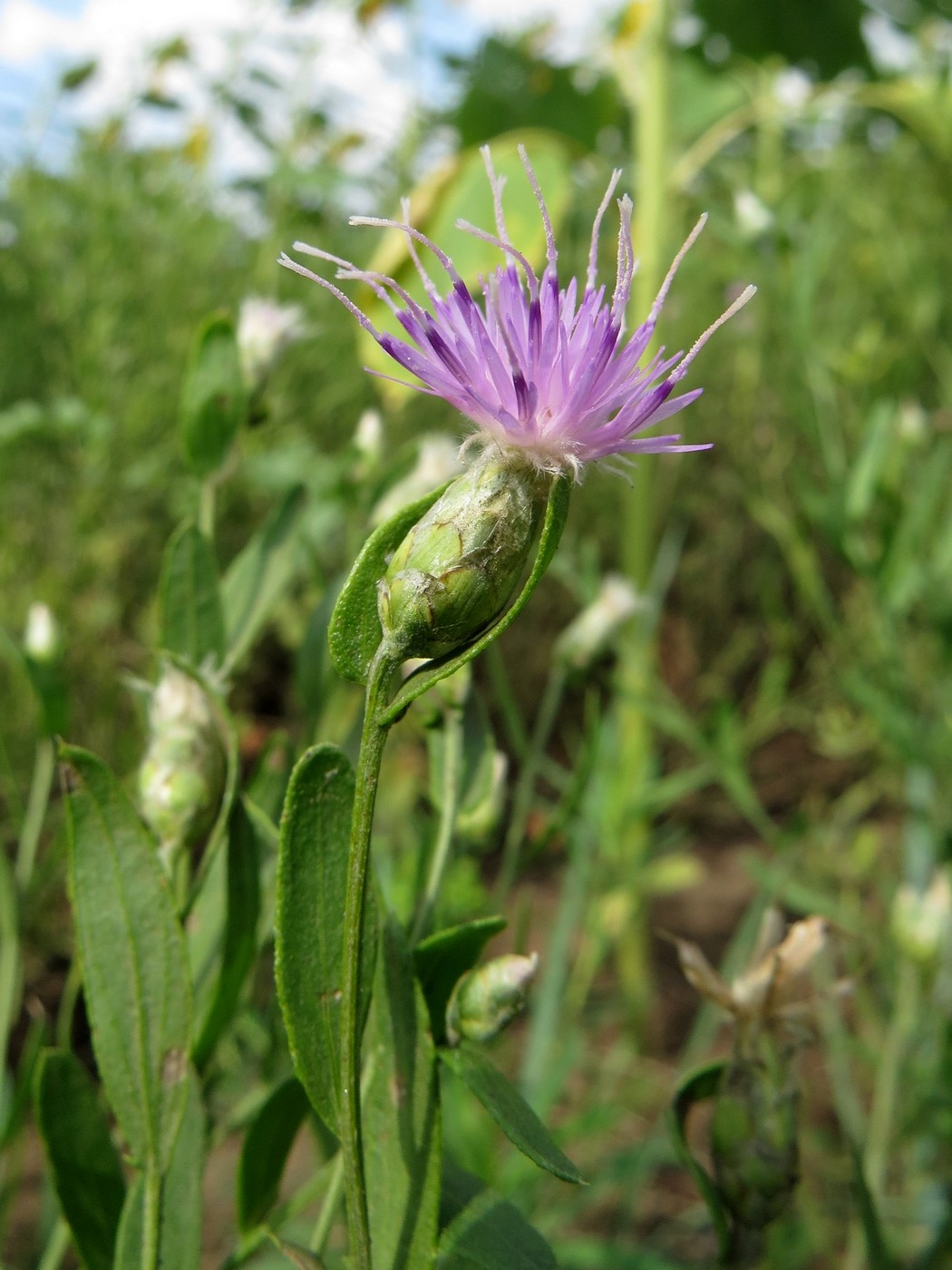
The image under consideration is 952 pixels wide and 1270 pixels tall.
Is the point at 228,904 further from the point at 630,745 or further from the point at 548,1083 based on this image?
the point at 630,745

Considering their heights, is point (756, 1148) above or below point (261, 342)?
below

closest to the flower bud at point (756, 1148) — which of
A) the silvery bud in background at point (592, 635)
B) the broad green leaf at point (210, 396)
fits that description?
the broad green leaf at point (210, 396)

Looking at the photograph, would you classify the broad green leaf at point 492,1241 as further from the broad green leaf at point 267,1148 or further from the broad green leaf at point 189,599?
the broad green leaf at point 189,599

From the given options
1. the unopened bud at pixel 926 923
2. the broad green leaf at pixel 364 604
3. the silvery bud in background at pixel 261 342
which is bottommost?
the unopened bud at pixel 926 923

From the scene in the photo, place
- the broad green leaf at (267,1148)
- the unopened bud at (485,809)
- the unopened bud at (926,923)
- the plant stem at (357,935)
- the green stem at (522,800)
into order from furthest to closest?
the unopened bud at (926,923) < the green stem at (522,800) < the unopened bud at (485,809) < the broad green leaf at (267,1148) < the plant stem at (357,935)

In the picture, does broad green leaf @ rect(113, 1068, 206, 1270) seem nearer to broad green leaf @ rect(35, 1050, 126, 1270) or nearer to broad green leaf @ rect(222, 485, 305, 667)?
broad green leaf @ rect(35, 1050, 126, 1270)

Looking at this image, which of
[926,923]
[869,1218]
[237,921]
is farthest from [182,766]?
[926,923]

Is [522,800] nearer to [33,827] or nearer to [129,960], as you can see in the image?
[33,827]

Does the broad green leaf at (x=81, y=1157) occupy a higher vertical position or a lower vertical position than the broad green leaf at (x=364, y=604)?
lower
